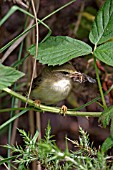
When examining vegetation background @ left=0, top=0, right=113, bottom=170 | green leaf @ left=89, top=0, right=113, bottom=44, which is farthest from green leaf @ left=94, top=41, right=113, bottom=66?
vegetation background @ left=0, top=0, right=113, bottom=170

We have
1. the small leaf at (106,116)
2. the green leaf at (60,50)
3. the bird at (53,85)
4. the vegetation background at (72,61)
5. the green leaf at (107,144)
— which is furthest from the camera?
the vegetation background at (72,61)

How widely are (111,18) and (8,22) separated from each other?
1.74m

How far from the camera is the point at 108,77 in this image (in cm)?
241

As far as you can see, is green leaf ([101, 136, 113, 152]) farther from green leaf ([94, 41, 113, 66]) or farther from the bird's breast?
the bird's breast

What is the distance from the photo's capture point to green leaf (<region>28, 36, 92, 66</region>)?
4.92ft

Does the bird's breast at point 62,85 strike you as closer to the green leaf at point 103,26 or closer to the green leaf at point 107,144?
the green leaf at point 103,26

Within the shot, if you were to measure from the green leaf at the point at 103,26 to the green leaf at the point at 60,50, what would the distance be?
5cm

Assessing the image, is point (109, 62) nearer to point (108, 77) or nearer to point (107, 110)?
point (107, 110)

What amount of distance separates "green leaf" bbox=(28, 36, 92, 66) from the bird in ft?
2.24

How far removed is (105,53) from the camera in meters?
1.49

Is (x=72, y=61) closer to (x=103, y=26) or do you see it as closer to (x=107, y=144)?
(x=103, y=26)

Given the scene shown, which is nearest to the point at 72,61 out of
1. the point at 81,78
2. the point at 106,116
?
the point at 81,78

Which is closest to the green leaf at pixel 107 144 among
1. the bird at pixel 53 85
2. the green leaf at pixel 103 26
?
the green leaf at pixel 103 26

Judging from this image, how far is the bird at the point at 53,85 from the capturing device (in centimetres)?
235
